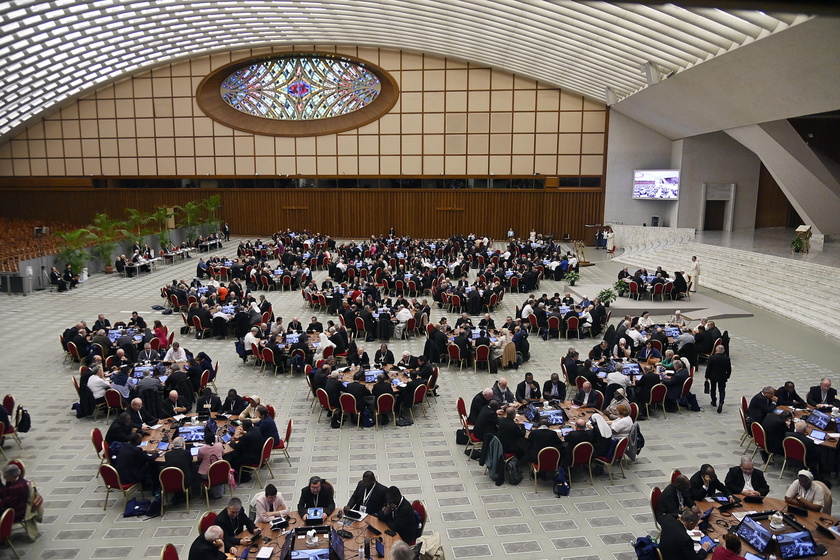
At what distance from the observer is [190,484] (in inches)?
330

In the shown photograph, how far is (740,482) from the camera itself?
767 centimetres

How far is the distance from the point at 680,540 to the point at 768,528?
3.91ft

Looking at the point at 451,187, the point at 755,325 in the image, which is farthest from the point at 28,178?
the point at 755,325

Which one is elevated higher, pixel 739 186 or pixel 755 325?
pixel 739 186

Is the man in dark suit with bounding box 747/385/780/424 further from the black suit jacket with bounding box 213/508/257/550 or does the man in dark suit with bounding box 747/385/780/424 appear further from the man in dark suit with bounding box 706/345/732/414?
the black suit jacket with bounding box 213/508/257/550

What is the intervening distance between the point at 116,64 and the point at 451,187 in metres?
20.8

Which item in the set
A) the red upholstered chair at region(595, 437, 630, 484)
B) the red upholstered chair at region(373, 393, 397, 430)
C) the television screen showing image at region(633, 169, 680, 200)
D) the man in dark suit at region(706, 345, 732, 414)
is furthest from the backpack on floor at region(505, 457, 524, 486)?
the television screen showing image at region(633, 169, 680, 200)

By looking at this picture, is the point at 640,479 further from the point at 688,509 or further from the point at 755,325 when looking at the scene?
the point at 755,325

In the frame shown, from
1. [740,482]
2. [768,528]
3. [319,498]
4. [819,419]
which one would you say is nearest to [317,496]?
[319,498]

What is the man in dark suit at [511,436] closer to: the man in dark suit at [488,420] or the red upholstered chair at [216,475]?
the man in dark suit at [488,420]

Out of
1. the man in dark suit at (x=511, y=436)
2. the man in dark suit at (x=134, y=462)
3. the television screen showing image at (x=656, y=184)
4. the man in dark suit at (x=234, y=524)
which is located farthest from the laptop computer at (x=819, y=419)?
the television screen showing image at (x=656, y=184)

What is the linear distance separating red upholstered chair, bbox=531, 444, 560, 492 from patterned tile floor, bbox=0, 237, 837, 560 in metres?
0.36

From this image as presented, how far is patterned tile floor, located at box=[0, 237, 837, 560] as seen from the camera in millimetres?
7703

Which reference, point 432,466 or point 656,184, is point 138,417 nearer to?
point 432,466
